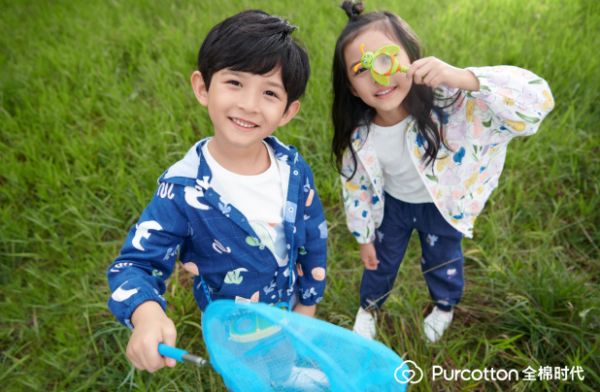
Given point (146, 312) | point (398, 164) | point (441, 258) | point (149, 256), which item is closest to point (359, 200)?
point (398, 164)

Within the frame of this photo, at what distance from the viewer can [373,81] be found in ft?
4.94

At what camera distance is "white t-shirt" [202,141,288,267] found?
4.31 ft

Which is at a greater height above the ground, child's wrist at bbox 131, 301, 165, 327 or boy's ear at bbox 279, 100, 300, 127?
boy's ear at bbox 279, 100, 300, 127

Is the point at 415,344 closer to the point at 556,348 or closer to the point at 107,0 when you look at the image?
the point at 556,348

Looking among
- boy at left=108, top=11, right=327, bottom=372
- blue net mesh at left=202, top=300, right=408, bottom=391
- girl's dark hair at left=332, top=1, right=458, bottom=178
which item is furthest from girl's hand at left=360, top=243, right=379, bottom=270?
blue net mesh at left=202, top=300, right=408, bottom=391

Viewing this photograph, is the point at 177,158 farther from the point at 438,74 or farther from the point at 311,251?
the point at 438,74

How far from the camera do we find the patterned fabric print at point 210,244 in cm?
115

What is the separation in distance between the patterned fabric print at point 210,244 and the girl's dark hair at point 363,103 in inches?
13.7

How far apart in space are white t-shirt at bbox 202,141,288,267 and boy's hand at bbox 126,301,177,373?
395mm

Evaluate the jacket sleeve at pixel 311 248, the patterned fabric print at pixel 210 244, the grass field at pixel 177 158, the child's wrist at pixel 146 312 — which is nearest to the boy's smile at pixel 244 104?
the patterned fabric print at pixel 210 244

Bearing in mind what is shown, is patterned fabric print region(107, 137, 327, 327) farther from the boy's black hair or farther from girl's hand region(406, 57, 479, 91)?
girl's hand region(406, 57, 479, 91)

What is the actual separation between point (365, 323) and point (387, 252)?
1.15 feet

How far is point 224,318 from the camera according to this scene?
3.09 ft

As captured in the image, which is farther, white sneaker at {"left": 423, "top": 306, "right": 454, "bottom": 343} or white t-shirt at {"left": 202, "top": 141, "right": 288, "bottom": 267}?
white sneaker at {"left": 423, "top": 306, "right": 454, "bottom": 343}
